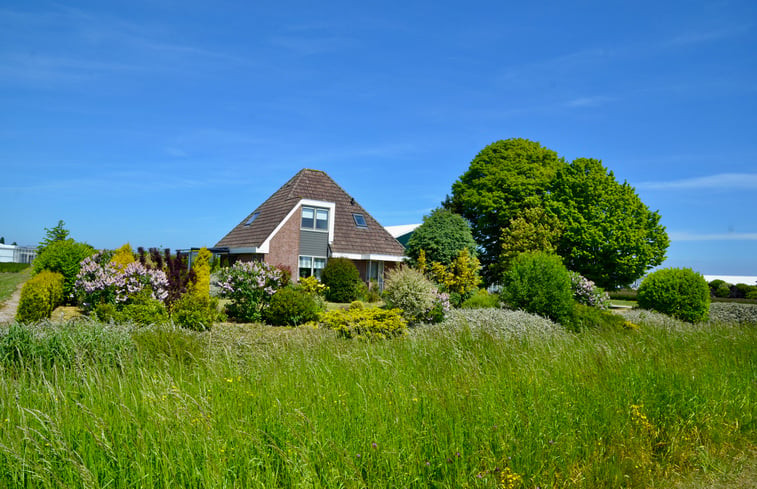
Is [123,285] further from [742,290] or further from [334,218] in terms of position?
[742,290]

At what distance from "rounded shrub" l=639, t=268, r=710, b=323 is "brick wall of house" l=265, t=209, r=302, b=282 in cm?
1582

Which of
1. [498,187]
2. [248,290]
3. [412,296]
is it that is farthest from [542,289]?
[498,187]

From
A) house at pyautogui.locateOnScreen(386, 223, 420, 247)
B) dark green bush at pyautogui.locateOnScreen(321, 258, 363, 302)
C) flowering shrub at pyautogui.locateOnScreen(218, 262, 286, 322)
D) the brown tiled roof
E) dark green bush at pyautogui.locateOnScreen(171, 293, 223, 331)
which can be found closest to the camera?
dark green bush at pyautogui.locateOnScreen(171, 293, 223, 331)

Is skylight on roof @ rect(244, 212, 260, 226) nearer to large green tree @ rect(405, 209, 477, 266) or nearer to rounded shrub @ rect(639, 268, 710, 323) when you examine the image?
large green tree @ rect(405, 209, 477, 266)

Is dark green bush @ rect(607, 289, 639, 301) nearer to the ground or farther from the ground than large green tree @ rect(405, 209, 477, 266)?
nearer to the ground

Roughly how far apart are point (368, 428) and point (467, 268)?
14.0 m

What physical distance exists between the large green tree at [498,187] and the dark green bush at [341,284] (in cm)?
1199

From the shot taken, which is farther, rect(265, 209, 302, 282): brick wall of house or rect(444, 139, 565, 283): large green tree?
rect(444, 139, 565, 283): large green tree

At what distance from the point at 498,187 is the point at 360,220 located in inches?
406

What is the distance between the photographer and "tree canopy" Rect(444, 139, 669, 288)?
27.8 meters

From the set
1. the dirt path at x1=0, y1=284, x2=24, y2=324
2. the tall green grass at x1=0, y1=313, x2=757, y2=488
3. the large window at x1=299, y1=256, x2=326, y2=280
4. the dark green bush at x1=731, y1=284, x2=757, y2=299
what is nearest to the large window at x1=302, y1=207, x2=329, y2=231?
the large window at x1=299, y1=256, x2=326, y2=280

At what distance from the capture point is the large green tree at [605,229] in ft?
91.4

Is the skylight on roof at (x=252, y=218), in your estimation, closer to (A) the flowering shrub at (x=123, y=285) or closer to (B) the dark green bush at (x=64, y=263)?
(B) the dark green bush at (x=64, y=263)

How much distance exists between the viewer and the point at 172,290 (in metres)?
14.1
